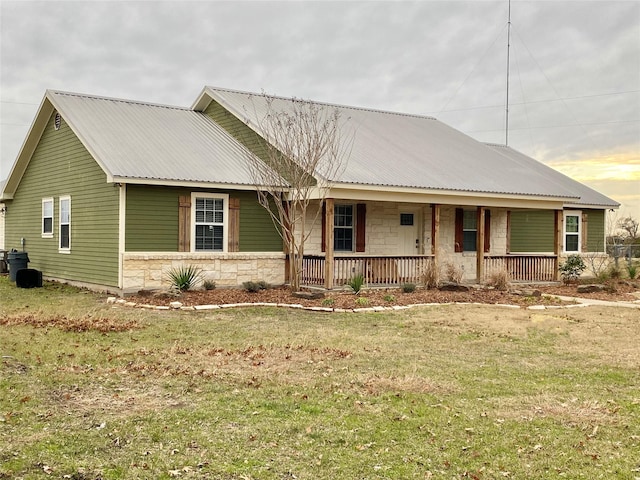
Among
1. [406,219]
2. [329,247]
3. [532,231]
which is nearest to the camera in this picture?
[329,247]

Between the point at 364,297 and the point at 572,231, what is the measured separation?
45.3 feet

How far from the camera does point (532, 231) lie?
2495 cm

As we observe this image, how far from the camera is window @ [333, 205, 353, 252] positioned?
1911cm

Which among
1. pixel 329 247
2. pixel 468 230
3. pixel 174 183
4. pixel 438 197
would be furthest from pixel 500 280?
pixel 174 183

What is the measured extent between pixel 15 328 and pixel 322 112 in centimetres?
1361

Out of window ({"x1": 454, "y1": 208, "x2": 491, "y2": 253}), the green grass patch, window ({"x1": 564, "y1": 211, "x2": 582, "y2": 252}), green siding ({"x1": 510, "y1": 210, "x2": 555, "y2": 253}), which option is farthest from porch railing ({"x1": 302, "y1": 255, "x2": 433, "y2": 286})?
window ({"x1": 564, "y1": 211, "x2": 582, "y2": 252})

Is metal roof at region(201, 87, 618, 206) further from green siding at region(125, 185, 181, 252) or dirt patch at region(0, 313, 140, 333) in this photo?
dirt patch at region(0, 313, 140, 333)

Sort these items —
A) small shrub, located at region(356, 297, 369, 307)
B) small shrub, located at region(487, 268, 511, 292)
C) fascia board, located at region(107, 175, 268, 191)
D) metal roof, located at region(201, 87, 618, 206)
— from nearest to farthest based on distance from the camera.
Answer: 1. small shrub, located at region(356, 297, 369, 307)
2. fascia board, located at region(107, 175, 268, 191)
3. metal roof, located at region(201, 87, 618, 206)
4. small shrub, located at region(487, 268, 511, 292)

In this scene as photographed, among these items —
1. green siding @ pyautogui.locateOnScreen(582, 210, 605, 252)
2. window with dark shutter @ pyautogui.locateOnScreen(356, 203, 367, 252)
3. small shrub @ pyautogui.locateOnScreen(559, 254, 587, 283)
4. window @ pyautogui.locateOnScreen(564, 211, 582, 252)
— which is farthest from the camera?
green siding @ pyautogui.locateOnScreen(582, 210, 605, 252)

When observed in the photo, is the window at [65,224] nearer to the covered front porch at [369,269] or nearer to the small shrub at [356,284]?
the covered front porch at [369,269]

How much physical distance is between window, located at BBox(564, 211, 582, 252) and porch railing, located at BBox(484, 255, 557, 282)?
192 inches

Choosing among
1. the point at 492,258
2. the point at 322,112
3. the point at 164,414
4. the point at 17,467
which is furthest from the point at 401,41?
the point at 17,467

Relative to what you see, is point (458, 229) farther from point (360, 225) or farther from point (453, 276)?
point (360, 225)

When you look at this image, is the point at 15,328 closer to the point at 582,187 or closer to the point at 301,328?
the point at 301,328
